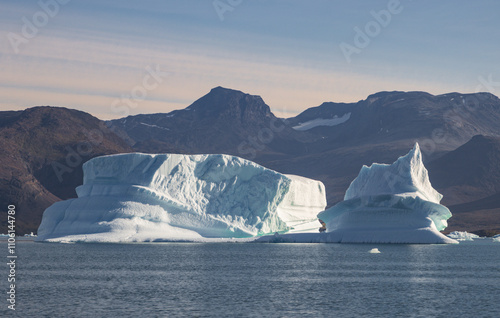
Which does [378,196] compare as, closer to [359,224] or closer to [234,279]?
[359,224]

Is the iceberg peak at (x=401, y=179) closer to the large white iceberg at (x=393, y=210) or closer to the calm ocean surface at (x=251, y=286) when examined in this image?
the large white iceberg at (x=393, y=210)

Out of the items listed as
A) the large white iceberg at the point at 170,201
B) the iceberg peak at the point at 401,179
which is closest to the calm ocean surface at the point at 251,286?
the large white iceberg at the point at 170,201

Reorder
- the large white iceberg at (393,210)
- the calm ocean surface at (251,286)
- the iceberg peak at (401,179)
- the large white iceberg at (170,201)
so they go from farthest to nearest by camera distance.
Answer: the iceberg peak at (401,179), the large white iceberg at (170,201), the large white iceberg at (393,210), the calm ocean surface at (251,286)

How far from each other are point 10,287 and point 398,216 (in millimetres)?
39205

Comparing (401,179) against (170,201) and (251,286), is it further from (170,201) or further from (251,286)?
(251,286)

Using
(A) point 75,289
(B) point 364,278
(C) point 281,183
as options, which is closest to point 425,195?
(C) point 281,183

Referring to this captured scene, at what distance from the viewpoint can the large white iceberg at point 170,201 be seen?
213ft

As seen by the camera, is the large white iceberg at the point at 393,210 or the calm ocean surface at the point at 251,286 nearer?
the calm ocean surface at the point at 251,286

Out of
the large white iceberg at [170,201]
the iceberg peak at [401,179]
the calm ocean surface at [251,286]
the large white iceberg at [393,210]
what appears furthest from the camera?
the iceberg peak at [401,179]

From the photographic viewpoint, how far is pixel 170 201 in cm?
6550

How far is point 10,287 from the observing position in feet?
109

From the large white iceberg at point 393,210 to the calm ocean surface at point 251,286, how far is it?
7506mm

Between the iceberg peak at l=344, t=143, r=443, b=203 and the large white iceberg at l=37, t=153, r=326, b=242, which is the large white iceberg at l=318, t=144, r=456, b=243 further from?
the large white iceberg at l=37, t=153, r=326, b=242

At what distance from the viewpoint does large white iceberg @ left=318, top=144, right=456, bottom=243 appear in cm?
6312
